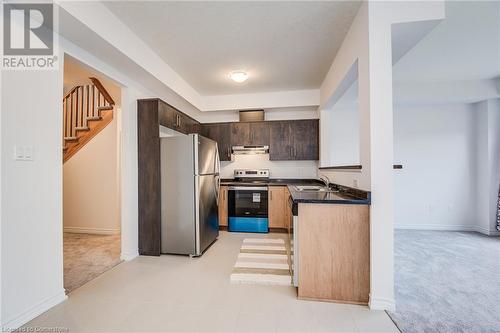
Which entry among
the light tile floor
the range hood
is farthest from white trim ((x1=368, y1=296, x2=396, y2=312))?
the range hood

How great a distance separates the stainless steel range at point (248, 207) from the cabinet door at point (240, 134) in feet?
2.92

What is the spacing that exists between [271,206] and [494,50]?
3.68m

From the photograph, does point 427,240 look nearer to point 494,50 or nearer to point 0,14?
point 494,50

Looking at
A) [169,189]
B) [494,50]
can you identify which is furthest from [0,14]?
[494,50]

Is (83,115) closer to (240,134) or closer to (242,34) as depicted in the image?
(240,134)

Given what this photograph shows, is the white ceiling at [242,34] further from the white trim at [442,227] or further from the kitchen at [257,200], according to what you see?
the white trim at [442,227]

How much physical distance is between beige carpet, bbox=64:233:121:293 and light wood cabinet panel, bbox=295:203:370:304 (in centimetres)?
225

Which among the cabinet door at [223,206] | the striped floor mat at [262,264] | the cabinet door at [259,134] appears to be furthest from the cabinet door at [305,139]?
the striped floor mat at [262,264]

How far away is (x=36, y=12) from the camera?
1.72 meters

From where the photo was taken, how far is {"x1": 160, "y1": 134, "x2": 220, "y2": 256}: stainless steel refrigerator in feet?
9.85

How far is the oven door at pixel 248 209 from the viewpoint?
162 inches

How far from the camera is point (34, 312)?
178 centimetres

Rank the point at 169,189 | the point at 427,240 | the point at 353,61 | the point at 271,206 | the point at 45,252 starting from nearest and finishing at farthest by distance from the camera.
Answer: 1. the point at 45,252
2. the point at 353,61
3. the point at 169,189
4. the point at 427,240
5. the point at 271,206

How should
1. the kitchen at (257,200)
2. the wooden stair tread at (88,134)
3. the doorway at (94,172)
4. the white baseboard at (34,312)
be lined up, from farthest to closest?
the wooden stair tread at (88,134) → the doorway at (94,172) → the kitchen at (257,200) → the white baseboard at (34,312)
